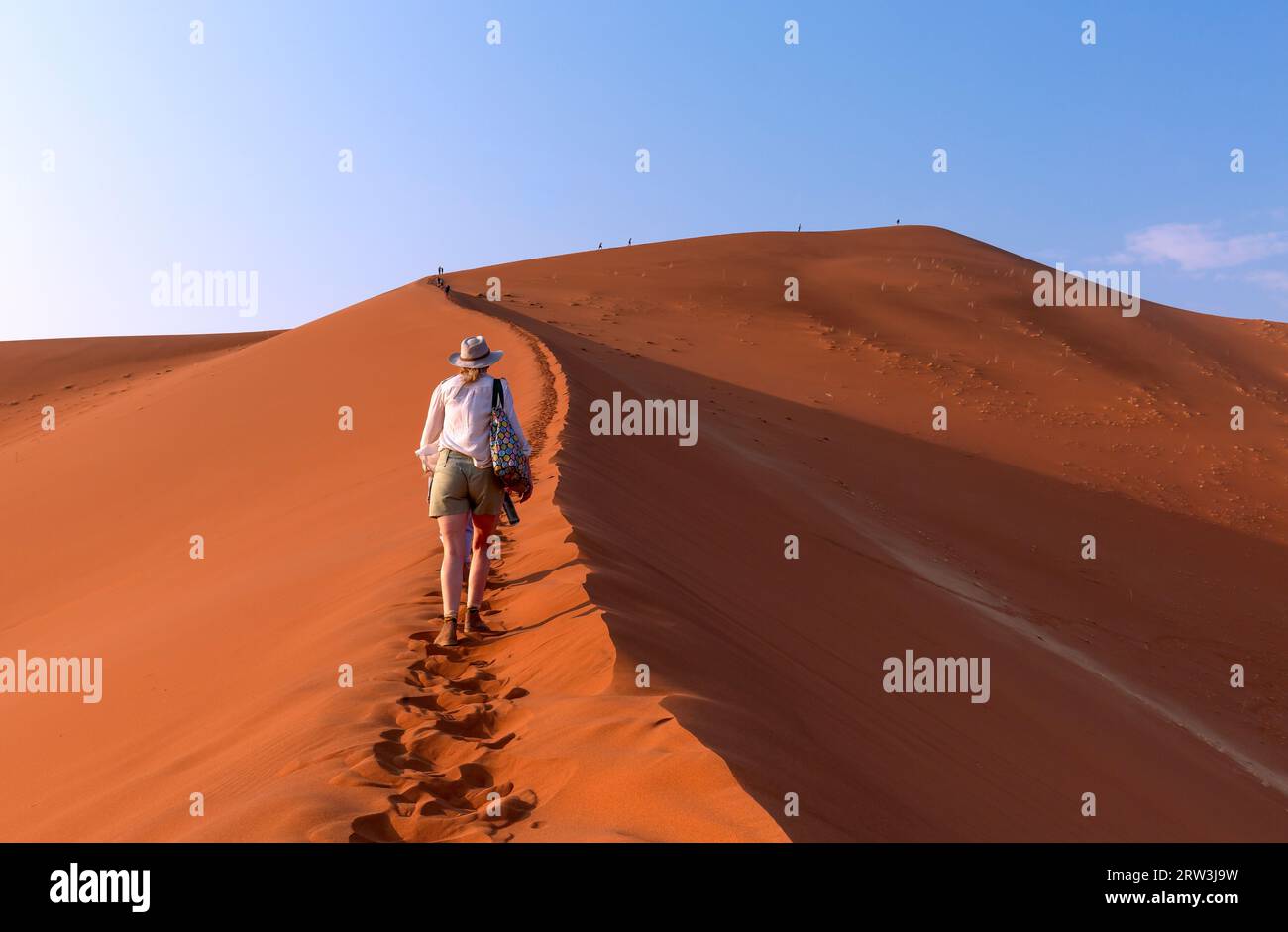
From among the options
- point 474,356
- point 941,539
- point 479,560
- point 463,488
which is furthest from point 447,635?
point 941,539

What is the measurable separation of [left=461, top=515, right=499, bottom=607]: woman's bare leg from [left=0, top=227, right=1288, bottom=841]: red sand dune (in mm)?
239

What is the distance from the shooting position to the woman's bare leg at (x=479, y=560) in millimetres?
5547

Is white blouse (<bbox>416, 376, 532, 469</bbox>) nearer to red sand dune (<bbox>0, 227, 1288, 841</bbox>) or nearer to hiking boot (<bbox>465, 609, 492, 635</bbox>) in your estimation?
red sand dune (<bbox>0, 227, 1288, 841</bbox>)

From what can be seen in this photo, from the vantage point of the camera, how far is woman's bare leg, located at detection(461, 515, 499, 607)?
555 cm

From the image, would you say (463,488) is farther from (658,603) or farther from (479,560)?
(658,603)

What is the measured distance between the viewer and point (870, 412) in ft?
68.3

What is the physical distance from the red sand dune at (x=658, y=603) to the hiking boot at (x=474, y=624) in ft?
0.72

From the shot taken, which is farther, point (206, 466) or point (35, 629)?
point (206, 466)

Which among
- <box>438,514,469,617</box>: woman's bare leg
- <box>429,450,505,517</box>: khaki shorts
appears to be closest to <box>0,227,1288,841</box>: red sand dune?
<box>438,514,469,617</box>: woman's bare leg

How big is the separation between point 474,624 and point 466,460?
94cm

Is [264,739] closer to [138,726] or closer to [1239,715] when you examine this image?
[138,726]
